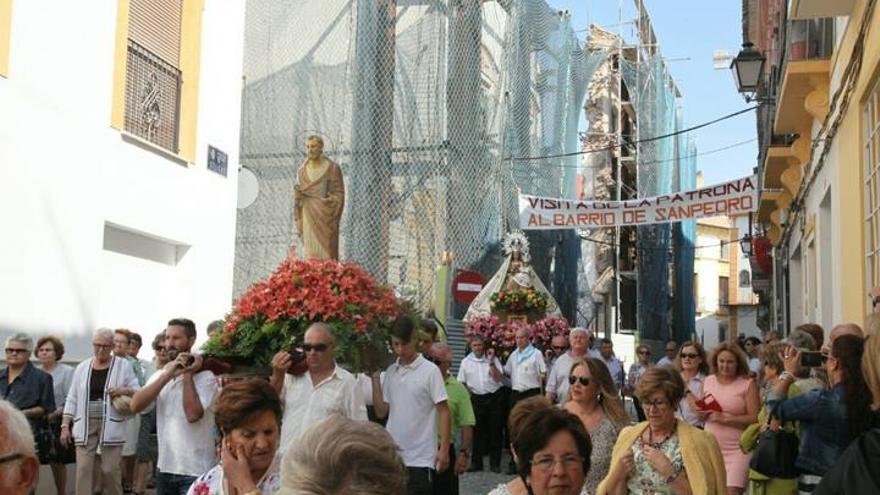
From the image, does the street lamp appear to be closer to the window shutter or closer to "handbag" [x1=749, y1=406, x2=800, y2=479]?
the window shutter

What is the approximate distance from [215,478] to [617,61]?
3436 centimetres

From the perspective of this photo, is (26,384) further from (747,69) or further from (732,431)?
(747,69)

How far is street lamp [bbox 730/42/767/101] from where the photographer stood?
14.4 metres

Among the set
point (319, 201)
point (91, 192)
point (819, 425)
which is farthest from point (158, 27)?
point (819, 425)

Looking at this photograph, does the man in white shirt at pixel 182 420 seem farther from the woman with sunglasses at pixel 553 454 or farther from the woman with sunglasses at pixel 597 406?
the woman with sunglasses at pixel 553 454

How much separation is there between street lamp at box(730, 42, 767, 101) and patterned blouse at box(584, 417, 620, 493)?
9.71 meters

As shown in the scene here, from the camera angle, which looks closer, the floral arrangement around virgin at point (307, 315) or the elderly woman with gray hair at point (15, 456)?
the elderly woman with gray hair at point (15, 456)

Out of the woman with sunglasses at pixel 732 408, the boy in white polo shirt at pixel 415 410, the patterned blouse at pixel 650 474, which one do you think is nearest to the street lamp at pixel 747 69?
the woman with sunglasses at pixel 732 408

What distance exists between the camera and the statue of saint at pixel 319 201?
11.6 metres

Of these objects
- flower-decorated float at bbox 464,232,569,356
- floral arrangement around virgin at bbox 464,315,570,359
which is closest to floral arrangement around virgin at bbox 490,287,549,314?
flower-decorated float at bbox 464,232,569,356

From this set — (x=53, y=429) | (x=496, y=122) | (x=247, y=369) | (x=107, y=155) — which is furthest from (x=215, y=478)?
(x=496, y=122)

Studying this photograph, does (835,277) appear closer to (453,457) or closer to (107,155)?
(453,457)

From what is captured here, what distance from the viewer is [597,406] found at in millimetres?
5758

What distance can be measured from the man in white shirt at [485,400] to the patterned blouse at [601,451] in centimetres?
786
